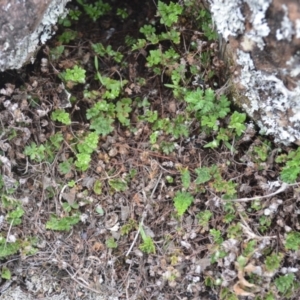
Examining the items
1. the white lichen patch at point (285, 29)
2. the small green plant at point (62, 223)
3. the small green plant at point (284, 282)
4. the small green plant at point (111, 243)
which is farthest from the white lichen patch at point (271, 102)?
the small green plant at point (62, 223)

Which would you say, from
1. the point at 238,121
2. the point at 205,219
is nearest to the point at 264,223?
the point at 205,219

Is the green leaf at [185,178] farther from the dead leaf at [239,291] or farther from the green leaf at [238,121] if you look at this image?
the dead leaf at [239,291]

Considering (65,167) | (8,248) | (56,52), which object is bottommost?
(8,248)

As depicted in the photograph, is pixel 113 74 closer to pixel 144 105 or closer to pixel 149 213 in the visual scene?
pixel 144 105

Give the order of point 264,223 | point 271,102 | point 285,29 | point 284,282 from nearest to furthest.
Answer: point 285,29, point 271,102, point 284,282, point 264,223

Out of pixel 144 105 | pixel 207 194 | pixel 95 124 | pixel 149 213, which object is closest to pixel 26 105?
pixel 95 124

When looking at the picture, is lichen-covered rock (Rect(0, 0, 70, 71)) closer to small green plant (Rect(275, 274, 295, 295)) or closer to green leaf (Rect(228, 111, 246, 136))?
green leaf (Rect(228, 111, 246, 136))

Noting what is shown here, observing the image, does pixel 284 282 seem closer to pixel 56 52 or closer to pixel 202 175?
pixel 202 175
